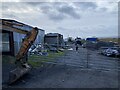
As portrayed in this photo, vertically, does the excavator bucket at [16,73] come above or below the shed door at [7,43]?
below

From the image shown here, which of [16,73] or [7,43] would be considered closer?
[16,73]

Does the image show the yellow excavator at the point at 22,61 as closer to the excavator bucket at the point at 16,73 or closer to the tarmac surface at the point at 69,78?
the excavator bucket at the point at 16,73

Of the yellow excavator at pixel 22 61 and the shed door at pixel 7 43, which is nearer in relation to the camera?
the yellow excavator at pixel 22 61

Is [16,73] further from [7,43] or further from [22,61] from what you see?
[7,43]

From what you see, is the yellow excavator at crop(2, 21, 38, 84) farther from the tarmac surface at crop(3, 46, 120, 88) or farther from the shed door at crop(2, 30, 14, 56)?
the shed door at crop(2, 30, 14, 56)

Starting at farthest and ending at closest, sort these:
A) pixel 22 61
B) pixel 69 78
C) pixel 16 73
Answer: pixel 22 61
pixel 69 78
pixel 16 73

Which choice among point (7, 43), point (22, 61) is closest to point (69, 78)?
point (22, 61)

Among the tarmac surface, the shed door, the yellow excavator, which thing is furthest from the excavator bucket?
the shed door

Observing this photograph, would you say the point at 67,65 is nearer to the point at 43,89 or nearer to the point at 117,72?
the point at 117,72

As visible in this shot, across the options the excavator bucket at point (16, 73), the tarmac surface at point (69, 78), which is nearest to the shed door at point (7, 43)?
the tarmac surface at point (69, 78)

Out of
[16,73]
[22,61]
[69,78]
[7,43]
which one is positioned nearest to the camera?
[16,73]

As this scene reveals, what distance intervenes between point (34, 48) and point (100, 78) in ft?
64.1

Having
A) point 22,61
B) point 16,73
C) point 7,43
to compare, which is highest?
point 7,43

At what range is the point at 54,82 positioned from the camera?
13.7m
